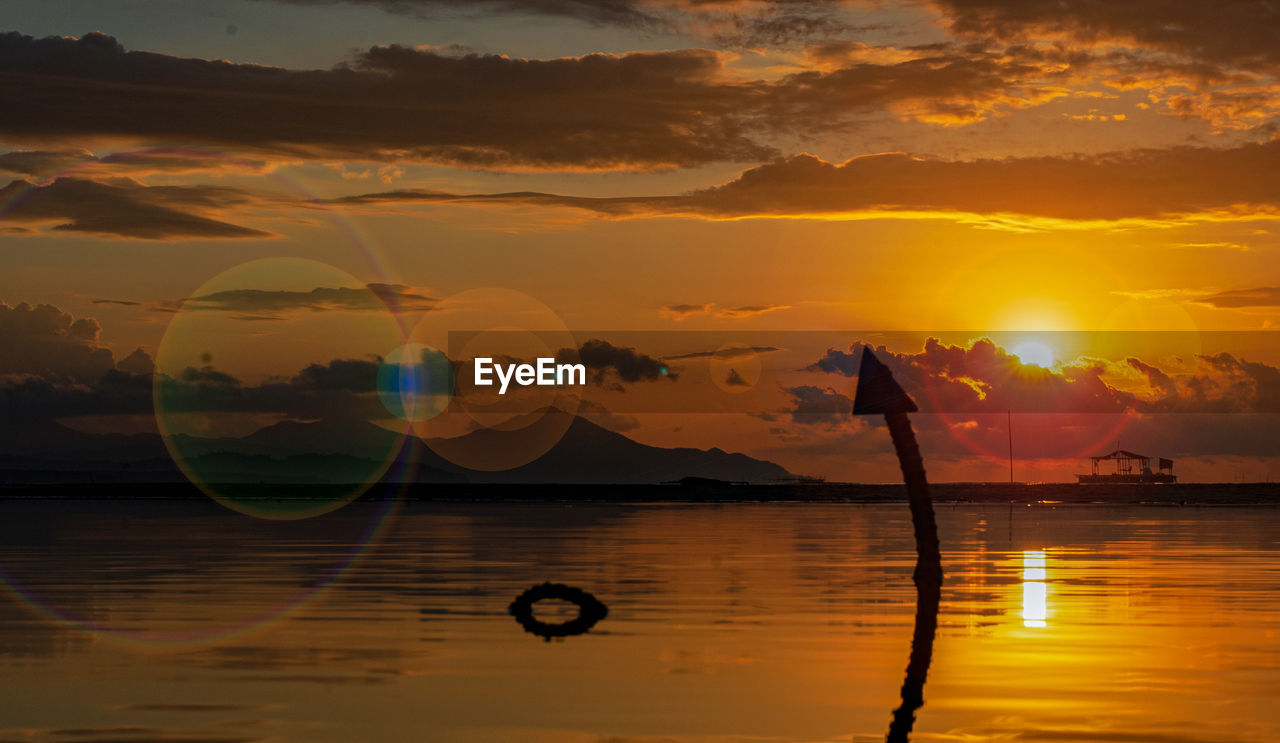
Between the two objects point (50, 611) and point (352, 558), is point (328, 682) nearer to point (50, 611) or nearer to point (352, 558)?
point (50, 611)

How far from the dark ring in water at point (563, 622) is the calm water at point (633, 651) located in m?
0.47

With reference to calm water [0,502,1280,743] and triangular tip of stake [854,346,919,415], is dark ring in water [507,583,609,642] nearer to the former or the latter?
calm water [0,502,1280,743]

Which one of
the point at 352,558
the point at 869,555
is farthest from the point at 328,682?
the point at 869,555

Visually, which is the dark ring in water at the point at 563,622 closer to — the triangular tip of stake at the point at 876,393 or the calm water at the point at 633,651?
the calm water at the point at 633,651

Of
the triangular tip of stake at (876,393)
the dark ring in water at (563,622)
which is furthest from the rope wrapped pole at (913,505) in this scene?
the dark ring in water at (563,622)

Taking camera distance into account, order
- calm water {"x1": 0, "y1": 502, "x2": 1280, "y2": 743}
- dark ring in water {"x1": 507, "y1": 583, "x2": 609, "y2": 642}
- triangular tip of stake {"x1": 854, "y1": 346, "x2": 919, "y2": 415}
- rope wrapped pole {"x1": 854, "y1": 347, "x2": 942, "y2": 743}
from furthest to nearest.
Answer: dark ring in water {"x1": 507, "y1": 583, "x2": 609, "y2": 642} → triangular tip of stake {"x1": 854, "y1": 346, "x2": 919, "y2": 415} → rope wrapped pole {"x1": 854, "y1": 347, "x2": 942, "y2": 743} → calm water {"x1": 0, "y1": 502, "x2": 1280, "y2": 743}

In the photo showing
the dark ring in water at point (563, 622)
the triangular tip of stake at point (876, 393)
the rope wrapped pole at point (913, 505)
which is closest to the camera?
the rope wrapped pole at point (913, 505)

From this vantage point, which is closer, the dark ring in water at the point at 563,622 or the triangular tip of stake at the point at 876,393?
the triangular tip of stake at the point at 876,393

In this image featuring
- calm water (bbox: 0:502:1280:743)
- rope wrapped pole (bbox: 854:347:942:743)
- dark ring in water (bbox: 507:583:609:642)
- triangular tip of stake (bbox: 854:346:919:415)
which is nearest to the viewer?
calm water (bbox: 0:502:1280:743)

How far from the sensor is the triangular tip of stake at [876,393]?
33406 mm

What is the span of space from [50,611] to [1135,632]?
2745cm

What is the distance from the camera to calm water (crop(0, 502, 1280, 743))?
2453 centimetres

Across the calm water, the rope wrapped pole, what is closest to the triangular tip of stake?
the rope wrapped pole

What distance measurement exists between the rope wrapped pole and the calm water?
455mm
